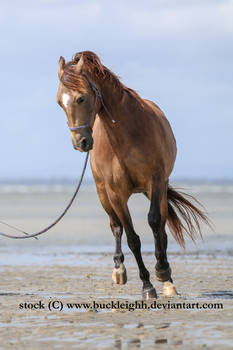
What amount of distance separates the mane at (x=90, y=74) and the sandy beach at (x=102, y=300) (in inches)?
84.3

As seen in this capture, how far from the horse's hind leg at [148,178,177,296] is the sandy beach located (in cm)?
19

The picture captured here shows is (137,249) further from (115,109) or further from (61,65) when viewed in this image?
(61,65)

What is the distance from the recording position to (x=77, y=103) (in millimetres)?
7453

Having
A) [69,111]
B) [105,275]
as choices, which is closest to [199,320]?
[69,111]

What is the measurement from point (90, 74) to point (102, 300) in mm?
2287

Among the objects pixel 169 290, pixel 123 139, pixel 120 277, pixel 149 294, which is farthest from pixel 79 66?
pixel 120 277

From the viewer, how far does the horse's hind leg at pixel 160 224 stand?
8117 mm

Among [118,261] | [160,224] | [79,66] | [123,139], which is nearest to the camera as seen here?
[79,66]

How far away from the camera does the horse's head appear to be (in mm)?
7438

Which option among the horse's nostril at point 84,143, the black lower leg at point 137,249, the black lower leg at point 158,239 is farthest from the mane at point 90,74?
the black lower leg at point 137,249

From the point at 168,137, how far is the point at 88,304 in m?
2.24

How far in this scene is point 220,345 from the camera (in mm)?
5453

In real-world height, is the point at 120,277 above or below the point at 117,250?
below

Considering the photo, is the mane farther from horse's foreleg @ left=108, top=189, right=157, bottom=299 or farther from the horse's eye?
horse's foreleg @ left=108, top=189, right=157, bottom=299
